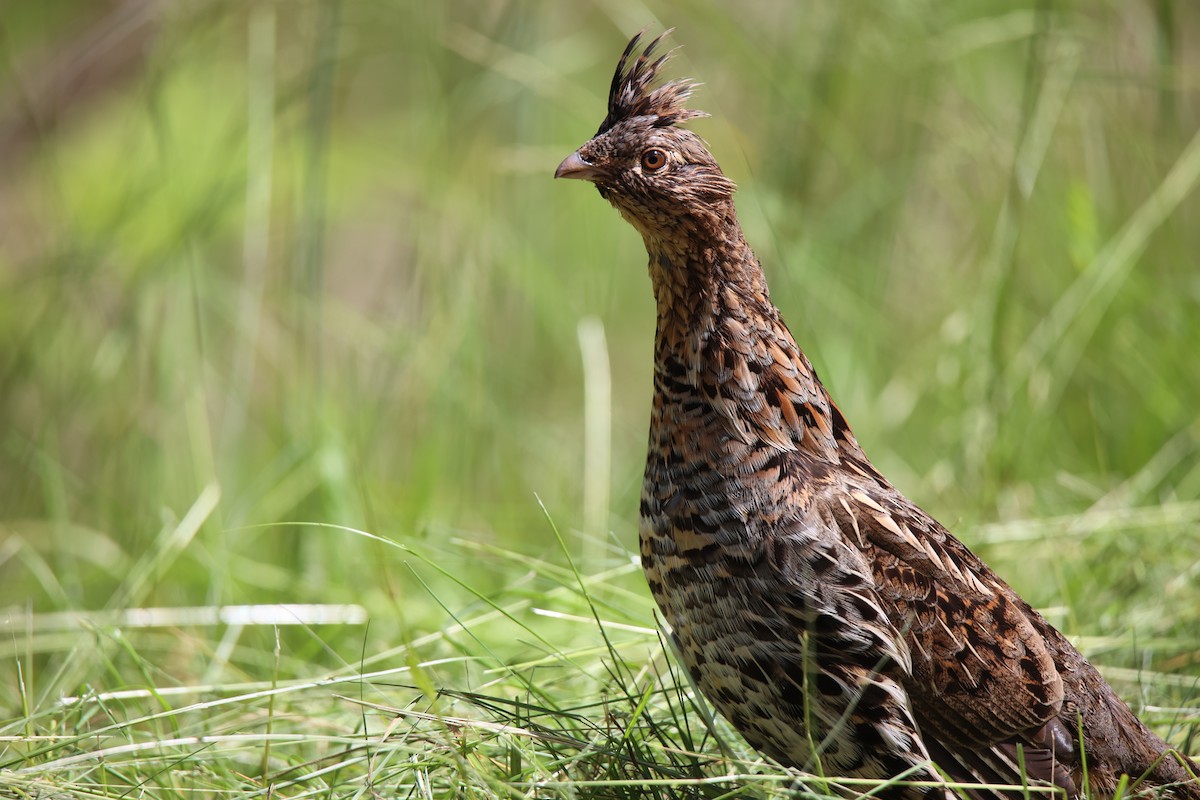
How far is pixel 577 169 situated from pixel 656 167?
19 cm

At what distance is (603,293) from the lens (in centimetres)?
643

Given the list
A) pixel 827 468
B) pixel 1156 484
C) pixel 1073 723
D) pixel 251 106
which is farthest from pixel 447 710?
pixel 251 106

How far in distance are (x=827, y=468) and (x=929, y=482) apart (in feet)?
6.85

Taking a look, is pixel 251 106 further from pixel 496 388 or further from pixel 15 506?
pixel 15 506

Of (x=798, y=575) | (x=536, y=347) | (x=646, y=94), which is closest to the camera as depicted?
(x=798, y=575)

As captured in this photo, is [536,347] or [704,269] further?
[536,347]

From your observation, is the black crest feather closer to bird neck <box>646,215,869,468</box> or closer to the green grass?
bird neck <box>646,215,869,468</box>

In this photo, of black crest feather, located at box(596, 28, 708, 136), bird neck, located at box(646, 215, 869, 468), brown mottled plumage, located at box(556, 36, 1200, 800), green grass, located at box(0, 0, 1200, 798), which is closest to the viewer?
brown mottled plumage, located at box(556, 36, 1200, 800)

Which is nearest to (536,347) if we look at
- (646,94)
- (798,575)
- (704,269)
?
(646,94)

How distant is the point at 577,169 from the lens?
2.86 m

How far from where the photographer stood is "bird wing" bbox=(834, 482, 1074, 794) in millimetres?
2662

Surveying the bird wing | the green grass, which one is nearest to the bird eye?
the bird wing

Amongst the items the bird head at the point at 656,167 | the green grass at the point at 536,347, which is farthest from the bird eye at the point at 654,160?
the green grass at the point at 536,347

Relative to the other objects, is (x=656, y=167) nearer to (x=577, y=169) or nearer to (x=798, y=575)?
(x=577, y=169)
